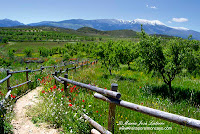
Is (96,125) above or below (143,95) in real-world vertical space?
above

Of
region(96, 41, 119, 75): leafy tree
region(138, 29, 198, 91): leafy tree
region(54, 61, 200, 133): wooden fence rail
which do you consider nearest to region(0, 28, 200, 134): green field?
region(138, 29, 198, 91): leafy tree

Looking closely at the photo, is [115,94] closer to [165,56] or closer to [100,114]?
[100,114]

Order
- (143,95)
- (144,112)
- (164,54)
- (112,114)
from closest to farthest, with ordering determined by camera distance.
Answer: (144,112) < (112,114) < (143,95) < (164,54)

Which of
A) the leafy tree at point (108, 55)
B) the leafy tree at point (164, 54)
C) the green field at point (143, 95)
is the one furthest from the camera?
the leafy tree at point (108, 55)

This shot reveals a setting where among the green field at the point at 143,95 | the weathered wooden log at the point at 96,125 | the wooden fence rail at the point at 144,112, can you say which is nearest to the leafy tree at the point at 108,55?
the green field at the point at 143,95

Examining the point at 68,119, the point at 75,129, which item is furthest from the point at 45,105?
the point at 75,129

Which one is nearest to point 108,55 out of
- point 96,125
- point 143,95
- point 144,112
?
point 143,95

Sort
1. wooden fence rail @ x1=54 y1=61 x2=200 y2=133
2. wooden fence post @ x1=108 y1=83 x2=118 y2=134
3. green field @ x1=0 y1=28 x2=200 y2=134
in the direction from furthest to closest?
1. green field @ x1=0 y1=28 x2=200 y2=134
2. wooden fence post @ x1=108 y1=83 x2=118 y2=134
3. wooden fence rail @ x1=54 y1=61 x2=200 y2=133

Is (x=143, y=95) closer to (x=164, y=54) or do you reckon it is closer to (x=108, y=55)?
(x=164, y=54)

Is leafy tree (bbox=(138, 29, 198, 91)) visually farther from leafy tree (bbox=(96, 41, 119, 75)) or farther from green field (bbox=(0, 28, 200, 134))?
leafy tree (bbox=(96, 41, 119, 75))

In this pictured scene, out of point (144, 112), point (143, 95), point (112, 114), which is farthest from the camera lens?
point (143, 95)

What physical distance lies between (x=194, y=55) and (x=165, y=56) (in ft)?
5.02

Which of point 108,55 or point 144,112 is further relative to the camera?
point 108,55

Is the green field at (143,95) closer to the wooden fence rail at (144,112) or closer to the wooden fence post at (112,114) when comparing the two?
the wooden fence post at (112,114)
